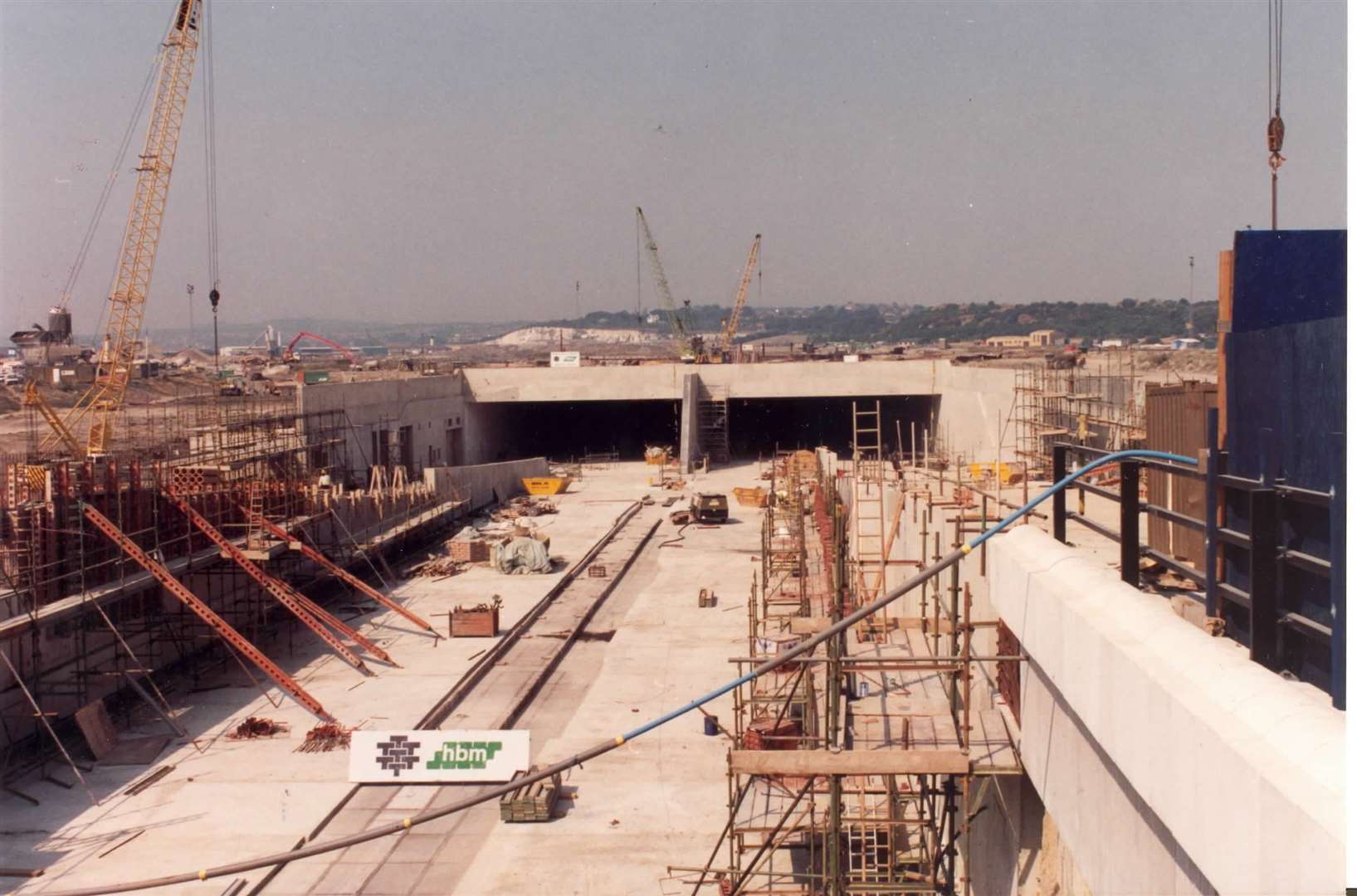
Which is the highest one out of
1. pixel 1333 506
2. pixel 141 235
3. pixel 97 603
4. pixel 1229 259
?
pixel 141 235

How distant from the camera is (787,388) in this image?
58.7 m

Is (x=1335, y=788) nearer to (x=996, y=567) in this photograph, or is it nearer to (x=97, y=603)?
(x=996, y=567)

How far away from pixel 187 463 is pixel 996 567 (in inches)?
1011

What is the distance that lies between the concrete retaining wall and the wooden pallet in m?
10.0

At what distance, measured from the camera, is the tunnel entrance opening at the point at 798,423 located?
66438 millimetres

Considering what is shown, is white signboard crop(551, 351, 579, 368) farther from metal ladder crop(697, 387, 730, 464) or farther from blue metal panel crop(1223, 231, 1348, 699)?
blue metal panel crop(1223, 231, 1348, 699)

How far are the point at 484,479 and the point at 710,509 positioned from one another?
434 inches

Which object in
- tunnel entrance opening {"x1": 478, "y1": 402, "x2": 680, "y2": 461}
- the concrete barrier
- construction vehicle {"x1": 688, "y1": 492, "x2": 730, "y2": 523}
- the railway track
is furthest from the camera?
tunnel entrance opening {"x1": 478, "y1": 402, "x2": 680, "y2": 461}

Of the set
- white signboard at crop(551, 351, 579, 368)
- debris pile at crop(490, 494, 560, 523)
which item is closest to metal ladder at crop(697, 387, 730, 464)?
white signboard at crop(551, 351, 579, 368)

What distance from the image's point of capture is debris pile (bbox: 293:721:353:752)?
1977 cm

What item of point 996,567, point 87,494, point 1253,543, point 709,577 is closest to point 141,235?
point 87,494

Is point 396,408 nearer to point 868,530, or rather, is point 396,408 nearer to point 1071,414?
point 868,530

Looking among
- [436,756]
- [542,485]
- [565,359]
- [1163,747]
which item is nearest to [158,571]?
[436,756]

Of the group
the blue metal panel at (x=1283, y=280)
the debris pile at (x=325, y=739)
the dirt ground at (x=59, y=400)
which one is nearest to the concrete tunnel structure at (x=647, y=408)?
the dirt ground at (x=59, y=400)
